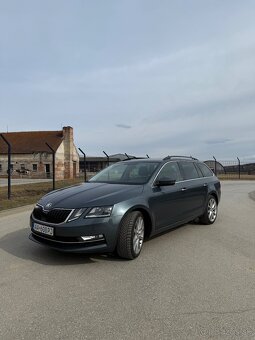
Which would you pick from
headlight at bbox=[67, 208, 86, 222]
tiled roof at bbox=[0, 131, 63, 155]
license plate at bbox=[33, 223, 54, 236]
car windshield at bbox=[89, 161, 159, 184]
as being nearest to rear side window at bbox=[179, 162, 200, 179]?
car windshield at bbox=[89, 161, 159, 184]

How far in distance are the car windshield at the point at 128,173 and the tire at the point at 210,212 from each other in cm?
217

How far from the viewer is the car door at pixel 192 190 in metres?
7.34

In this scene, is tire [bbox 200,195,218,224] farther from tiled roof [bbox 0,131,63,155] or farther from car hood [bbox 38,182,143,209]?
tiled roof [bbox 0,131,63,155]

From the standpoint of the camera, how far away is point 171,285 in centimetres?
451

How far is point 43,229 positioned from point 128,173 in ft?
6.80

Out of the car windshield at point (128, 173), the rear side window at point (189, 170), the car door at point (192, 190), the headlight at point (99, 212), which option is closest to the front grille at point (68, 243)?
the headlight at point (99, 212)

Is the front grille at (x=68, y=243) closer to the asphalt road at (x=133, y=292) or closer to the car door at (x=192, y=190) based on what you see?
the asphalt road at (x=133, y=292)

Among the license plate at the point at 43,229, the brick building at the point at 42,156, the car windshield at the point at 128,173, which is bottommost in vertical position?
the license plate at the point at 43,229

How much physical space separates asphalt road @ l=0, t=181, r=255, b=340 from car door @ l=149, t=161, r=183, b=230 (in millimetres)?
462

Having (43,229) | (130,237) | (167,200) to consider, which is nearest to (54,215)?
(43,229)

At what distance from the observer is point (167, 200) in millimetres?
6527

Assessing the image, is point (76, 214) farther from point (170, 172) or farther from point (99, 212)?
point (170, 172)

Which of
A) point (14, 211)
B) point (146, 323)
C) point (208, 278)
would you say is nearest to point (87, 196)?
point (208, 278)

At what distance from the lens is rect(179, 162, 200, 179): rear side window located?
7.70 metres
